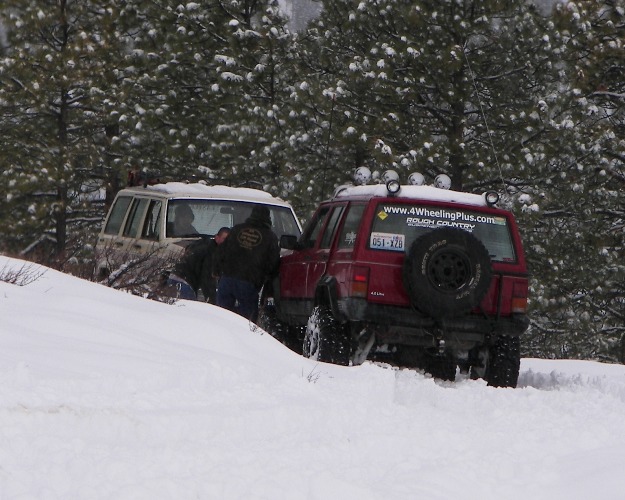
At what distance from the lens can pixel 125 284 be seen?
472 inches

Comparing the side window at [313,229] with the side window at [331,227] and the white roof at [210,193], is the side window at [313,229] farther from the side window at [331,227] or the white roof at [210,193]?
the white roof at [210,193]

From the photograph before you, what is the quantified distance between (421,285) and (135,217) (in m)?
6.12

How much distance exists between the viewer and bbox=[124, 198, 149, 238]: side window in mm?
15367

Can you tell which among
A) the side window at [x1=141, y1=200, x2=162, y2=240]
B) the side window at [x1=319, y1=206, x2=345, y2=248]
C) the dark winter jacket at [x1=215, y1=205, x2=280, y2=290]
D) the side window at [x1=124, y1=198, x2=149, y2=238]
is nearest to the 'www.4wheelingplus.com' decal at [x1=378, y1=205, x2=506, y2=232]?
the side window at [x1=319, y1=206, x2=345, y2=248]

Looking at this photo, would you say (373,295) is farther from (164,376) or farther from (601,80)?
(601,80)

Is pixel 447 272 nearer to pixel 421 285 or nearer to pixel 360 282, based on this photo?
pixel 421 285

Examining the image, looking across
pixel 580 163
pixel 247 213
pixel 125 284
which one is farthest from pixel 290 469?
pixel 580 163

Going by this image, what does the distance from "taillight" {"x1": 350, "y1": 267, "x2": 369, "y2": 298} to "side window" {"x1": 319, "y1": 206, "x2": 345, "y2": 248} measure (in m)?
0.90

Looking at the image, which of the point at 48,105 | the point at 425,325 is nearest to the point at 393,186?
the point at 425,325

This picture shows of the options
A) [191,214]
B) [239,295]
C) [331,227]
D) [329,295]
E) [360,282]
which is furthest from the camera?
[191,214]

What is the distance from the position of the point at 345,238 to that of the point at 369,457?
4.84 metres

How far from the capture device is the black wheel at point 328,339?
10.9m

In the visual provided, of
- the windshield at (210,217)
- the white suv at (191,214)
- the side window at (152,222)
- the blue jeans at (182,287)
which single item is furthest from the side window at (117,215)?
the blue jeans at (182,287)

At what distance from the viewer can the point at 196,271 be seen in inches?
543
